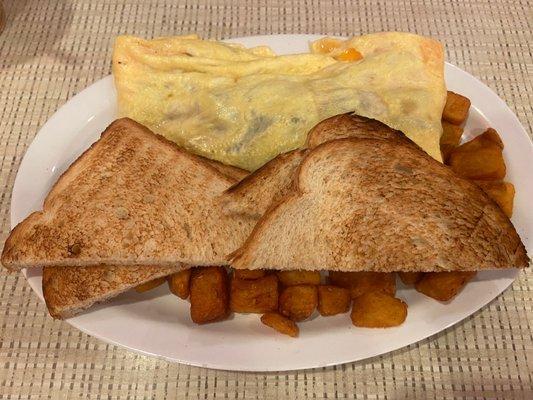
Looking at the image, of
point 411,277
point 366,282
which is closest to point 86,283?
point 366,282

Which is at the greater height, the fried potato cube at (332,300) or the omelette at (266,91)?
the omelette at (266,91)

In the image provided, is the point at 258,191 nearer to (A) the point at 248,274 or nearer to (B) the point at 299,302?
(A) the point at 248,274

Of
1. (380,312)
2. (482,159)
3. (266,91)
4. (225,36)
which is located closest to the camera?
(380,312)

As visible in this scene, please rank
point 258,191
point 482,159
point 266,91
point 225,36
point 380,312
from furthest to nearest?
point 225,36
point 266,91
point 482,159
point 258,191
point 380,312

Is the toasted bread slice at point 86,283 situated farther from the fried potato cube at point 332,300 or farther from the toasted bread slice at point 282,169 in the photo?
the fried potato cube at point 332,300

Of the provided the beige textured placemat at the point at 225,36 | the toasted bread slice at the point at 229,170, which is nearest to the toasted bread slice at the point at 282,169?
the toasted bread slice at the point at 229,170

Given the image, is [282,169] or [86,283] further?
[282,169]

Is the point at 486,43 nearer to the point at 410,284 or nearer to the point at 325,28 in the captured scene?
the point at 325,28

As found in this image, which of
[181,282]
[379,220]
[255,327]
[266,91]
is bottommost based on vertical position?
[255,327]
